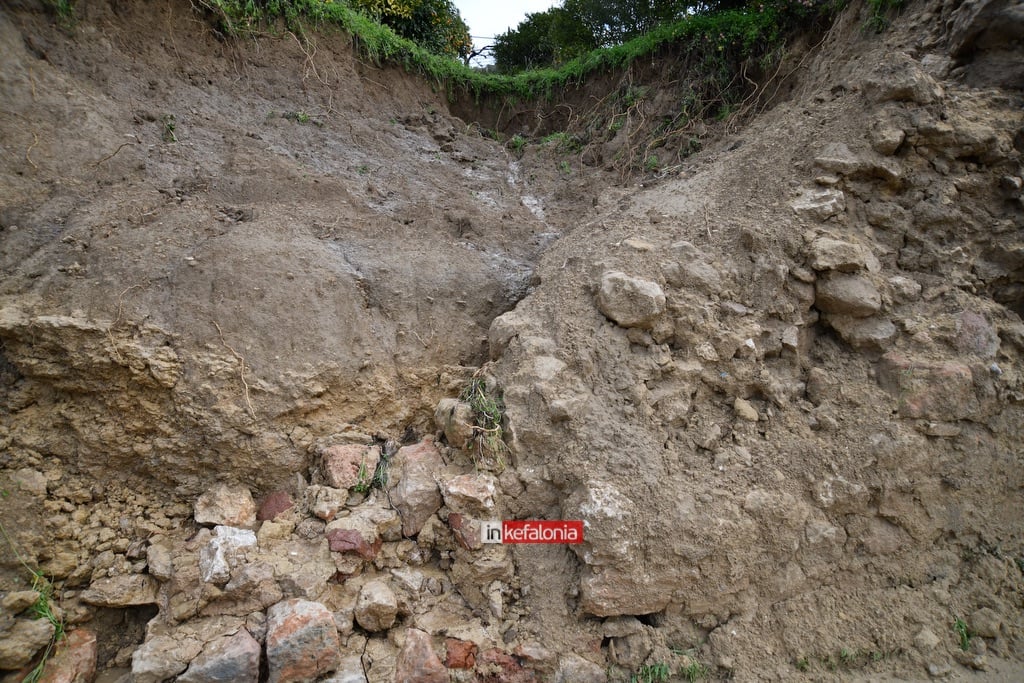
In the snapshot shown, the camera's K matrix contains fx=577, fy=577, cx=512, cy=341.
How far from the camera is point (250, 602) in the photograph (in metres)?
2.51

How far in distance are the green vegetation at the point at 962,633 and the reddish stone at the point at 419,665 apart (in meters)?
2.31

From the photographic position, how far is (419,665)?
246 centimetres

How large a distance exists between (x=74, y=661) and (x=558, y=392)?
2.38m

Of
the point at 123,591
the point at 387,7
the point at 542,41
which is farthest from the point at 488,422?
the point at 542,41

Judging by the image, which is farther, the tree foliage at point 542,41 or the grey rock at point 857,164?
the tree foliage at point 542,41

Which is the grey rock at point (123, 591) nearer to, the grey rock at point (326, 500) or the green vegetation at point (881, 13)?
the grey rock at point (326, 500)

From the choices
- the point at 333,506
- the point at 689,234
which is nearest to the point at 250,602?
the point at 333,506

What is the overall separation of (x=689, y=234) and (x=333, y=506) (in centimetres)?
248

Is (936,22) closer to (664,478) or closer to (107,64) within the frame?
(664,478)

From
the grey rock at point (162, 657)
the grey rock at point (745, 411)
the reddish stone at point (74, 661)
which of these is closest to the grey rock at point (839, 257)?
the grey rock at point (745, 411)

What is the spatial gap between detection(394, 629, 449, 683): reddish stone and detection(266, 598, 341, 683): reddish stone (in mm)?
268

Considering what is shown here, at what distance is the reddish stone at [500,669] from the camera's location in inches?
99.1

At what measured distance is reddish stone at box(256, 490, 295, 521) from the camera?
2.85 meters

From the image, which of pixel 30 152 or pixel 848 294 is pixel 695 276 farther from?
pixel 30 152
